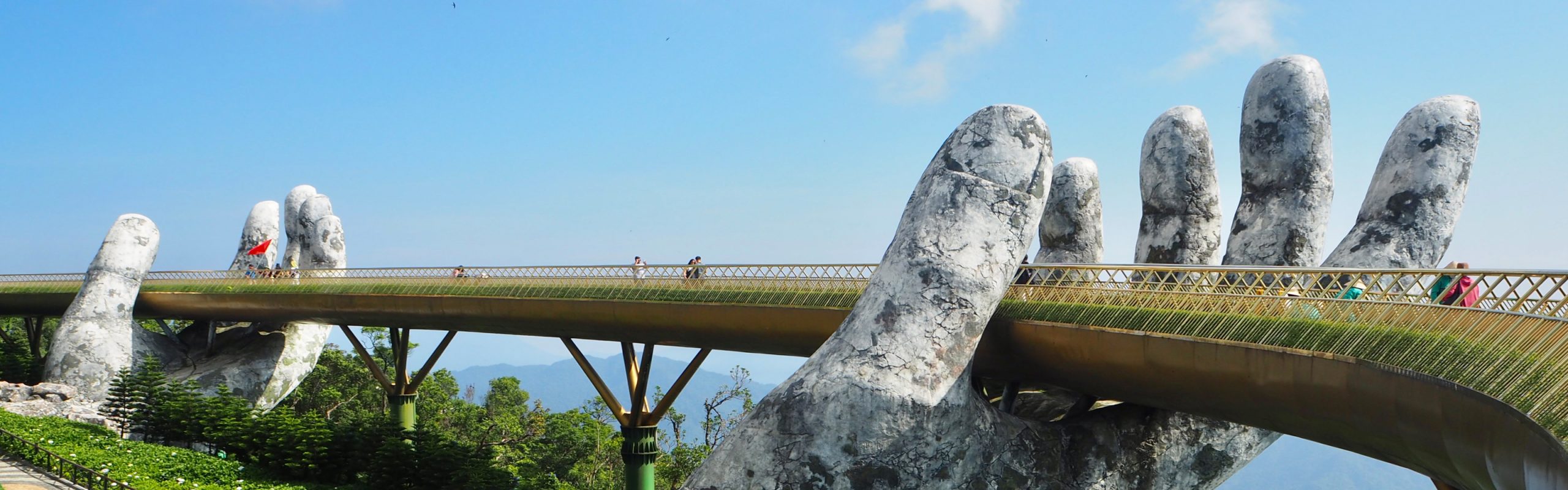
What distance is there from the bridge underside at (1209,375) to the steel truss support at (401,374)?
4.27 m

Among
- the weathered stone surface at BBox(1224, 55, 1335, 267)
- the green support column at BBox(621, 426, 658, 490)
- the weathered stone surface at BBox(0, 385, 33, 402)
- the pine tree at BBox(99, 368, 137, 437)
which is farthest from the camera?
the weathered stone surface at BBox(0, 385, 33, 402)

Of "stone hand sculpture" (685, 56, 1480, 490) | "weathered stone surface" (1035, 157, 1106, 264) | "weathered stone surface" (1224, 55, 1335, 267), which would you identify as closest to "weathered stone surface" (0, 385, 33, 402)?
"stone hand sculpture" (685, 56, 1480, 490)

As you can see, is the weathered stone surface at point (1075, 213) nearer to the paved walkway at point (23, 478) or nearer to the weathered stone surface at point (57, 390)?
the paved walkway at point (23, 478)

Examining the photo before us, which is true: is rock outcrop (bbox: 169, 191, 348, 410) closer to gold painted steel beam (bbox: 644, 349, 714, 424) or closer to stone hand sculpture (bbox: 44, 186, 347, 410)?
stone hand sculpture (bbox: 44, 186, 347, 410)

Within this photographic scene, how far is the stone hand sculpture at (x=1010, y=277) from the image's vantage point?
12578 millimetres

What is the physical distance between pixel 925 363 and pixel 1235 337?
11.4 feet

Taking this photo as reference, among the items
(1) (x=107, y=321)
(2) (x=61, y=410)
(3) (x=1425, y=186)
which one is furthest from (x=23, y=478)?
(3) (x=1425, y=186)

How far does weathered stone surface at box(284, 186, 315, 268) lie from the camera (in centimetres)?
3297

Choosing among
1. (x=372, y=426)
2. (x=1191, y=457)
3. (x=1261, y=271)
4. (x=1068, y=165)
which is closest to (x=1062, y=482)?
(x=1191, y=457)

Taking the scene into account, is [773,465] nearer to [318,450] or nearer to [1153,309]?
[1153,309]

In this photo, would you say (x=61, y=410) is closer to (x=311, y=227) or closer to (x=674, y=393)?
(x=311, y=227)

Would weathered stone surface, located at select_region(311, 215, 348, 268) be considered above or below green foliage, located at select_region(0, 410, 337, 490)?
above

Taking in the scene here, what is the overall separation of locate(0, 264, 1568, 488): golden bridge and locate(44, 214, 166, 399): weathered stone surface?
1120cm

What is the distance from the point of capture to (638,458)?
21.9m
